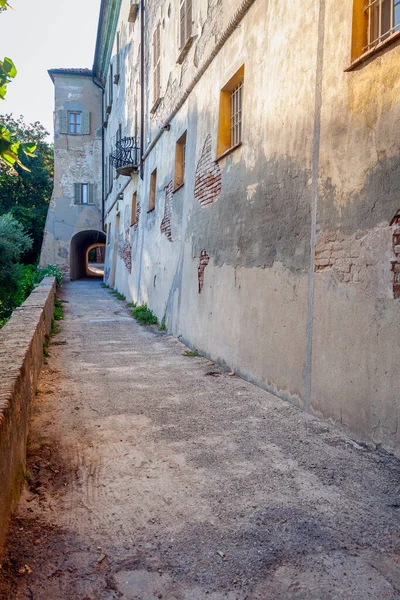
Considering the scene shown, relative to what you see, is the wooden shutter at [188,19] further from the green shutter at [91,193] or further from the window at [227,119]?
the green shutter at [91,193]

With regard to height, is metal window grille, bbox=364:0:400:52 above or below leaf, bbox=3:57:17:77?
above

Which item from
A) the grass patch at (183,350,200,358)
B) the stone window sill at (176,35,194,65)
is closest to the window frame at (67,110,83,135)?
the stone window sill at (176,35,194,65)

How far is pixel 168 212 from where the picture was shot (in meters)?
9.38

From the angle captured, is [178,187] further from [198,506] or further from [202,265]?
[198,506]

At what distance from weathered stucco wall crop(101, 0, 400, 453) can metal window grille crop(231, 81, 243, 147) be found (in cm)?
20

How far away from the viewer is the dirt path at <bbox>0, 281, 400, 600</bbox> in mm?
1944

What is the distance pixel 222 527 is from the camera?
7.73 feet

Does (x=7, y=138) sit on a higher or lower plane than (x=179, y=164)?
lower

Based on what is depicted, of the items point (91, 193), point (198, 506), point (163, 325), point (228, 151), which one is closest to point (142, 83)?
point (163, 325)

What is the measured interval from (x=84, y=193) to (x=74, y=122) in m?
3.79

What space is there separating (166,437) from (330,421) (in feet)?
4.22

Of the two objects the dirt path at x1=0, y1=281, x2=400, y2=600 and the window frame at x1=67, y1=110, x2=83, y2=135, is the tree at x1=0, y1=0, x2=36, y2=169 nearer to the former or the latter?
the dirt path at x1=0, y1=281, x2=400, y2=600

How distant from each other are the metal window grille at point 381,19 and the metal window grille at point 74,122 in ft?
76.1

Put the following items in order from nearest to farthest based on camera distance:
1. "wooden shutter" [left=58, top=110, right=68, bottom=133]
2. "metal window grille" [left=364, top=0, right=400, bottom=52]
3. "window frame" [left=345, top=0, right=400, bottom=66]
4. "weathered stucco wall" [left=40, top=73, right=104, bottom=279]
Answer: "metal window grille" [left=364, top=0, right=400, bottom=52], "window frame" [left=345, top=0, right=400, bottom=66], "weathered stucco wall" [left=40, top=73, right=104, bottom=279], "wooden shutter" [left=58, top=110, right=68, bottom=133]
